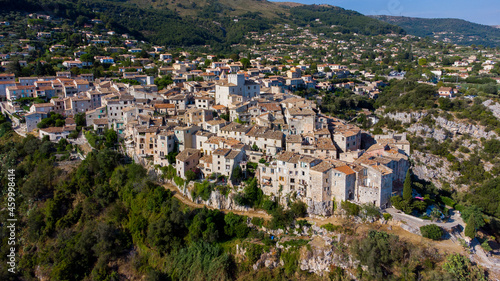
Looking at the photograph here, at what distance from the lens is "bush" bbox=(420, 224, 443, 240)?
23.0 meters

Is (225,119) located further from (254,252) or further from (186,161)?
(254,252)

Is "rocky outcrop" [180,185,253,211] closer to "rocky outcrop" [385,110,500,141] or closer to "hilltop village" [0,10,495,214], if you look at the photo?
"hilltop village" [0,10,495,214]

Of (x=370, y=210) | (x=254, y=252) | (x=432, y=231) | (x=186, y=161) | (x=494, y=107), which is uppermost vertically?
(x=494, y=107)

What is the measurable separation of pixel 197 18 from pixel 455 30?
431 feet

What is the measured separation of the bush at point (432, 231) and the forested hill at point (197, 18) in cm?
8484

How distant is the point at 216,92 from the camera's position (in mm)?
43156

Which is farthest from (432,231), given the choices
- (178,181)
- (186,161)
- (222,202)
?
(178,181)

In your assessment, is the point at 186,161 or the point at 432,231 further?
the point at 186,161

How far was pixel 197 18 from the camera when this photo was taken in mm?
131000

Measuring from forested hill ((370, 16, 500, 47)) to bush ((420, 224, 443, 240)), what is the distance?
15069 cm

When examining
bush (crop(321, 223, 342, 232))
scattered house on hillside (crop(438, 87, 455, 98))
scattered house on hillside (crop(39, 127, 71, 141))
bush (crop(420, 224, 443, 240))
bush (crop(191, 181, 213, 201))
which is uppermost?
scattered house on hillside (crop(438, 87, 455, 98))

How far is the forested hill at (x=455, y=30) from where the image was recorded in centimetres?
15156

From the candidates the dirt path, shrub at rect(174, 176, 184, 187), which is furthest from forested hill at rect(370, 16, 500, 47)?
shrub at rect(174, 176, 184, 187)

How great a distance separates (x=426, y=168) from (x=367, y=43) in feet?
273
